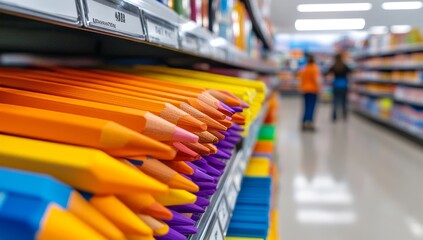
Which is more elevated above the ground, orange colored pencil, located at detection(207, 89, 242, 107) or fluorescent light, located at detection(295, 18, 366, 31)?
fluorescent light, located at detection(295, 18, 366, 31)

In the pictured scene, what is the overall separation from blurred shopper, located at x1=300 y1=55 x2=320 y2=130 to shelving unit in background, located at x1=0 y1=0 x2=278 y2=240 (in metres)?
5.99

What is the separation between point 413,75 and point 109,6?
7.38m

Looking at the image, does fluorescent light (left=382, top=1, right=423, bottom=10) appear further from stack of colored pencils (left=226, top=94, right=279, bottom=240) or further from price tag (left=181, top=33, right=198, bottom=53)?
price tag (left=181, top=33, right=198, bottom=53)

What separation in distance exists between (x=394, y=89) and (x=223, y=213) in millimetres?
7862

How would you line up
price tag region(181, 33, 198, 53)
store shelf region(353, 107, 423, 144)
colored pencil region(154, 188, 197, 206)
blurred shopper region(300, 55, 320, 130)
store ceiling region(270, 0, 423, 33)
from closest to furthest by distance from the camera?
colored pencil region(154, 188, 197, 206) → price tag region(181, 33, 198, 53) → store ceiling region(270, 0, 423, 33) → store shelf region(353, 107, 423, 144) → blurred shopper region(300, 55, 320, 130)

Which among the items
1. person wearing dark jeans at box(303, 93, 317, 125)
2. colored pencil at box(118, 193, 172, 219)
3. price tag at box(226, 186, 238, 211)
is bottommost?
person wearing dark jeans at box(303, 93, 317, 125)

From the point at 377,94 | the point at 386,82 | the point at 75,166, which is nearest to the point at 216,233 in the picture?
the point at 75,166

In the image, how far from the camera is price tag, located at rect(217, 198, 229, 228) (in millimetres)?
897

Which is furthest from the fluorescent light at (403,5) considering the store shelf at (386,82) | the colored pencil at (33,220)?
the colored pencil at (33,220)

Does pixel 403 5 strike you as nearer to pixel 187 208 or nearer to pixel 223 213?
pixel 223 213

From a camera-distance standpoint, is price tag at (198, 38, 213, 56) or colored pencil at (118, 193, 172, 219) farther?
price tag at (198, 38, 213, 56)

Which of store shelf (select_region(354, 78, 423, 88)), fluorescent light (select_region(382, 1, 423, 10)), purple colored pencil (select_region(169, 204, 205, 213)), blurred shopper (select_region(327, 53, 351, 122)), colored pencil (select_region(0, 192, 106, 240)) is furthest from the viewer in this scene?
blurred shopper (select_region(327, 53, 351, 122))

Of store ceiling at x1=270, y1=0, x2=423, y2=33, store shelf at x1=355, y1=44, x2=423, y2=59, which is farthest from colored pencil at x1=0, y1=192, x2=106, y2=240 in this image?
store shelf at x1=355, y1=44, x2=423, y2=59

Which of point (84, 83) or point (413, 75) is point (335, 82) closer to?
point (413, 75)
